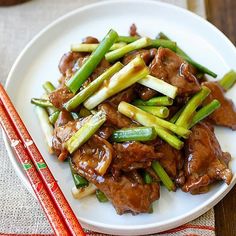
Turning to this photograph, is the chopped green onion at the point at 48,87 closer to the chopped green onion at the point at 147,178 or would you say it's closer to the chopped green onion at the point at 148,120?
the chopped green onion at the point at 148,120

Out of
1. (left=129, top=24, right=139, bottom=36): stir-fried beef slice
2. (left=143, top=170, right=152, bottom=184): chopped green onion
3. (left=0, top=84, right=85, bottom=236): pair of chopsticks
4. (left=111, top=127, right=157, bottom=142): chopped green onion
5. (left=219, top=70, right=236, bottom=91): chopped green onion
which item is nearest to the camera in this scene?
(left=0, top=84, right=85, bottom=236): pair of chopsticks

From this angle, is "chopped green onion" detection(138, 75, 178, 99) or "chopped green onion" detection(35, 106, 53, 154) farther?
"chopped green onion" detection(35, 106, 53, 154)

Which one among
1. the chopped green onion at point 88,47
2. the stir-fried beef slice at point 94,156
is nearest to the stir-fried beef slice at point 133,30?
the chopped green onion at point 88,47

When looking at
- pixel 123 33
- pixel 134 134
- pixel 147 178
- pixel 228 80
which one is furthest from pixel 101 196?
pixel 123 33

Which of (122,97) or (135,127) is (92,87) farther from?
(135,127)

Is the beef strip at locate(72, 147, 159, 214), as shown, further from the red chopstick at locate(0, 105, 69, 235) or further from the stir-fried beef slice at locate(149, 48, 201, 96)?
the stir-fried beef slice at locate(149, 48, 201, 96)

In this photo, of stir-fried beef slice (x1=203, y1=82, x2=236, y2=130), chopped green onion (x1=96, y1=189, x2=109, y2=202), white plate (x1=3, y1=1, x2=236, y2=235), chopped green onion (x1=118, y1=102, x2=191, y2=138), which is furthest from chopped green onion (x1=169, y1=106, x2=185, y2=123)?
chopped green onion (x1=96, y1=189, x2=109, y2=202)

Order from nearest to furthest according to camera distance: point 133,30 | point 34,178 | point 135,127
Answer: point 34,178 < point 135,127 < point 133,30
